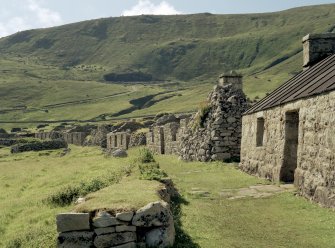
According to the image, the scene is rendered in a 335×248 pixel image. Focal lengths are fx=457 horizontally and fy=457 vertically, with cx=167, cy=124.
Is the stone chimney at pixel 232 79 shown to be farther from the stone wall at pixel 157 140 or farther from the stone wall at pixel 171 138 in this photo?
the stone wall at pixel 157 140

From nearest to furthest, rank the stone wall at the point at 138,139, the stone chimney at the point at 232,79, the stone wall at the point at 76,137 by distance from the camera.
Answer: the stone chimney at the point at 232,79, the stone wall at the point at 138,139, the stone wall at the point at 76,137

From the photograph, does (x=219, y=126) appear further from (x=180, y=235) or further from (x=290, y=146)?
(x=180, y=235)

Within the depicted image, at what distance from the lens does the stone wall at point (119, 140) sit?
4306cm

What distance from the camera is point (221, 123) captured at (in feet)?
82.9

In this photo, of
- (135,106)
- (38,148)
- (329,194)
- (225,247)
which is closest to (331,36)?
(329,194)

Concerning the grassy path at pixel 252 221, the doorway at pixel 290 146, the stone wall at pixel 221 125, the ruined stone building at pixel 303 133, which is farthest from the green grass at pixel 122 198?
the stone wall at pixel 221 125

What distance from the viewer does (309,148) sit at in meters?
13.6

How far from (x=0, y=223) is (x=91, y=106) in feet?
504

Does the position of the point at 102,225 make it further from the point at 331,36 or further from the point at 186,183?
the point at 331,36

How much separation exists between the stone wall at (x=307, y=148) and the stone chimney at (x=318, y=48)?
3390mm

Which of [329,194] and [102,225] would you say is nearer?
[102,225]

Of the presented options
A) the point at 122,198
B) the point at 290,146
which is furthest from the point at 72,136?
the point at 122,198

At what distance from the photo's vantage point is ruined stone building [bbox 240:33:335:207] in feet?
39.9

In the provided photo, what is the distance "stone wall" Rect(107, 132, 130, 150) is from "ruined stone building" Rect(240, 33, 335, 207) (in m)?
22.0
